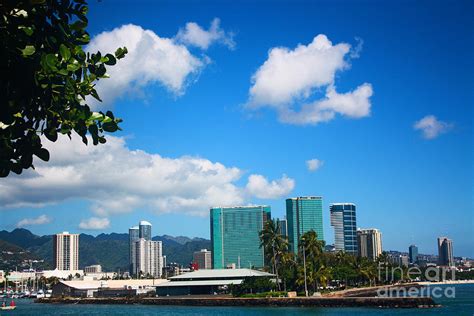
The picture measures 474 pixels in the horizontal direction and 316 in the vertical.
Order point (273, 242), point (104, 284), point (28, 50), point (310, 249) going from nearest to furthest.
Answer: point (28, 50)
point (310, 249)
point (273, 242)
point (104, 284)

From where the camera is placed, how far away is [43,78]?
5.00m

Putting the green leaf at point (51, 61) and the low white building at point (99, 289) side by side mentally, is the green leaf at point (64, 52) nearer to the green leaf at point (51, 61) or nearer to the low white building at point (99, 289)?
the green leaf at point (51, 61)

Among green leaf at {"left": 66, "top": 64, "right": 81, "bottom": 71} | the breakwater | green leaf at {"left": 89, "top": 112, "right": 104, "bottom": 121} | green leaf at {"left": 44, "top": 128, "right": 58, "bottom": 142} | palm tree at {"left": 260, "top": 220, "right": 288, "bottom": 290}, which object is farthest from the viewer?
palm tree at {"left": 260, "top": 220, "right": 288, "bottom": 290}

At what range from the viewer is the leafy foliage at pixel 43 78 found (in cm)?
484

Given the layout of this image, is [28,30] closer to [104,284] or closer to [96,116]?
[96,116]

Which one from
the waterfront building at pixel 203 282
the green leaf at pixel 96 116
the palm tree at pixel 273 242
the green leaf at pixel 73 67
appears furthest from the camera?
the waterfront building at pixel 203 282

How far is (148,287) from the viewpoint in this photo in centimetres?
14162

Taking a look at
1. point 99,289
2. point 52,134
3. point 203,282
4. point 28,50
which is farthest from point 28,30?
point 99,289

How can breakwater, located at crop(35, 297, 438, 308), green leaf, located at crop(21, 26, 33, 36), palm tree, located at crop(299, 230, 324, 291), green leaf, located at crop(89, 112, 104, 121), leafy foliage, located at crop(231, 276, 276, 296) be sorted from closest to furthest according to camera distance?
green leaf, located at crop(21, 26, 33, 36) < green leaf, located at crop(89, 112, 104, 121) < breakwater, located at crop(35, 297, 438, 308) < palm tree, located at crop(299, 230, 324, 291) < leafy foliage, located at crop(231, 276, 276, 296)

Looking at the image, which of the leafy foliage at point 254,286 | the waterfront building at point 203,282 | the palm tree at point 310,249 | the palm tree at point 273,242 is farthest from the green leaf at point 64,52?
the waterfront building at point 203,282

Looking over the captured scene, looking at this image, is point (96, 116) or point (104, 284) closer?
point (96, 116)

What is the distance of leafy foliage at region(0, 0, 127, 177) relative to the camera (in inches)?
191

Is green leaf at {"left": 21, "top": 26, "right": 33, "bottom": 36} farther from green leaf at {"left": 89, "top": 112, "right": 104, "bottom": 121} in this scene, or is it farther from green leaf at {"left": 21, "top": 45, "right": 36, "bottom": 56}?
green leaf at {"left": 89, "top": 112, "right": 104, "bottom": 121}

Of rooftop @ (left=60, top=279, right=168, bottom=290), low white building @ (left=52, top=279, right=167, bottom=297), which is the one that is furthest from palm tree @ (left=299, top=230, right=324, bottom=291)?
rooftop @ (left=60, top=279, right=168, bottom=290)
